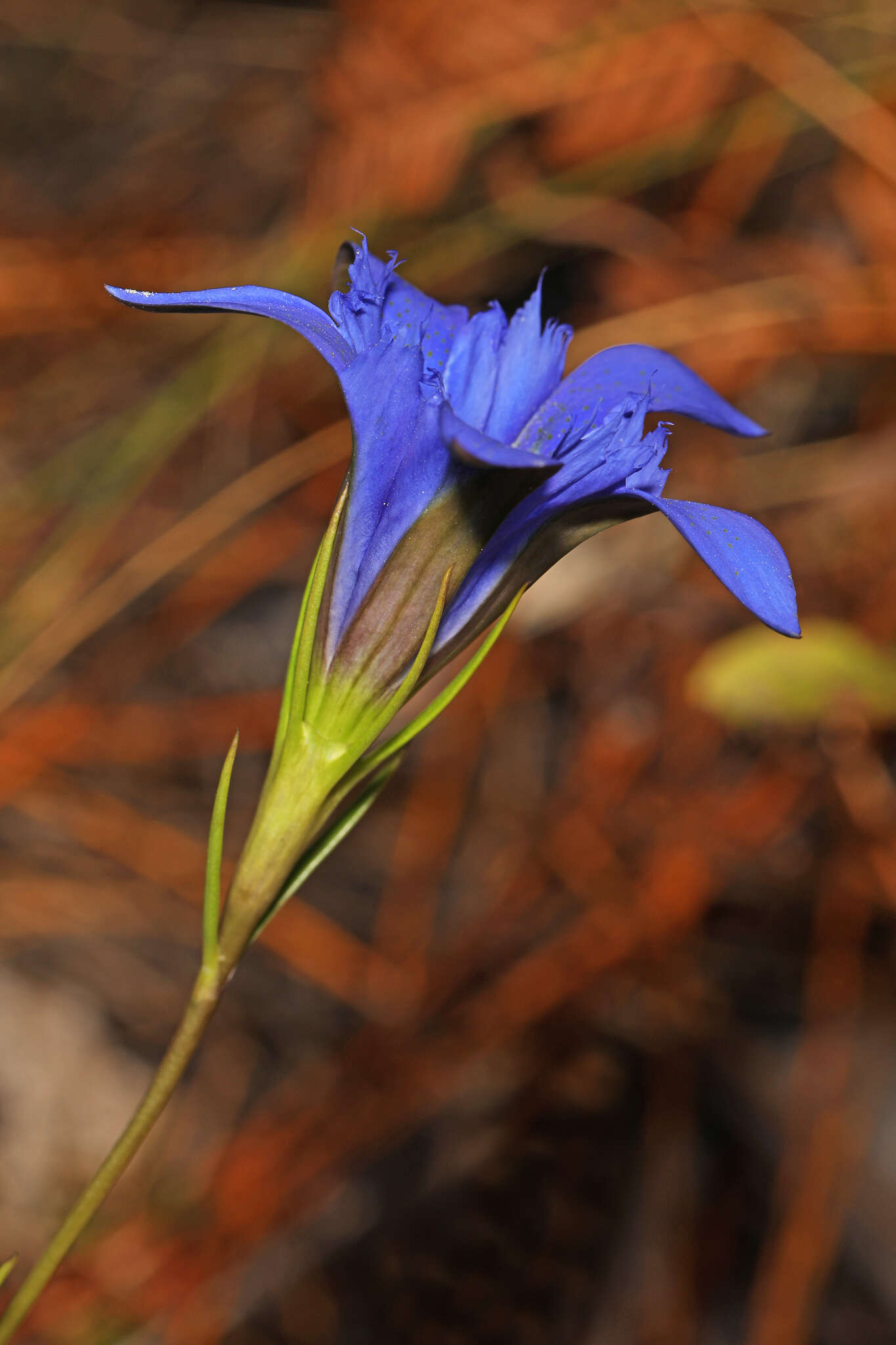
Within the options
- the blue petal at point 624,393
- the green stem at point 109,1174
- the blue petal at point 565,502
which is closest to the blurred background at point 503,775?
the blue petal at point 624,393

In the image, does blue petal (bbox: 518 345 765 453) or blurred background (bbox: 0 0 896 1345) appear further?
blurred background (bbox: 0 0 896 1345)

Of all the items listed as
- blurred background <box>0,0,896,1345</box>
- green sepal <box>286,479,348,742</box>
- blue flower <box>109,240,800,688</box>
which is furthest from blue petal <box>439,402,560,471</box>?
blurred background <box>0,0,896,1345</box>

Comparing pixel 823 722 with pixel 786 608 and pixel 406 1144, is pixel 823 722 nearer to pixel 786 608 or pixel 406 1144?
pixel 406 1144

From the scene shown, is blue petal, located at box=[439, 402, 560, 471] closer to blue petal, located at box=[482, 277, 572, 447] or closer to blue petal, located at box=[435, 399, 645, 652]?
blue petal, located at box=[435, 399, 645, 652]

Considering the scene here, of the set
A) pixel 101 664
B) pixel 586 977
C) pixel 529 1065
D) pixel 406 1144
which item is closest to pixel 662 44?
pixel 101 664

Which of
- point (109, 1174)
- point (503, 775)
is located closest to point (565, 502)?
point (109, 1174)

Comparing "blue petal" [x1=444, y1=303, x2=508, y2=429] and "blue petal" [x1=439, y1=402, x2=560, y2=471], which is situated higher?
"blue petal" [x1=444, y1=303, x2=508, y2=429]

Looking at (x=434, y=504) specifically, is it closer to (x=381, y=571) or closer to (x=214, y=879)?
(x=381, y=571)

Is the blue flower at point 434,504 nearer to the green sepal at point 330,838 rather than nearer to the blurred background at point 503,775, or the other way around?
the green sepal at point 330,838
